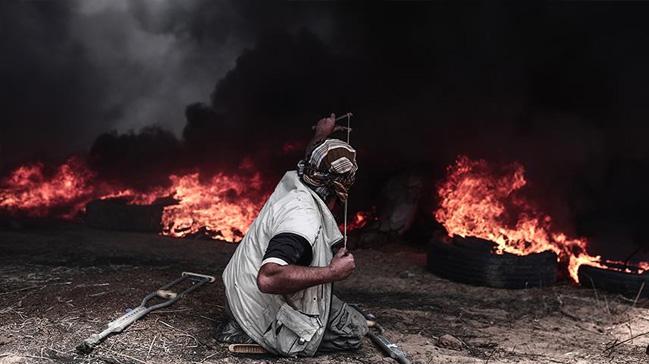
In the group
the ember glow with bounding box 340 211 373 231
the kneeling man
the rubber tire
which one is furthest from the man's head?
the ember glow with bounding box 340 211 373 231

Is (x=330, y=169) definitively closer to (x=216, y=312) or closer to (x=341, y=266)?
(x=341, y=266)

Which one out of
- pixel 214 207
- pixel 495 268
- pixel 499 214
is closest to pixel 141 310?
pixel 495 268

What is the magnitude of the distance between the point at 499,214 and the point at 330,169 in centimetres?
681

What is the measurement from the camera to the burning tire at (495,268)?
7.57 meters

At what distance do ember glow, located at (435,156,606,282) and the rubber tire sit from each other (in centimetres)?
137

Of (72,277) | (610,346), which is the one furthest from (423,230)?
(72,277)

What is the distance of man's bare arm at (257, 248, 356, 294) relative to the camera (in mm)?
3703

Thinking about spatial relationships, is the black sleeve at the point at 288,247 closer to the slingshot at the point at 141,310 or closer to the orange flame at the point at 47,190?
the slingshot at the point at 141,310

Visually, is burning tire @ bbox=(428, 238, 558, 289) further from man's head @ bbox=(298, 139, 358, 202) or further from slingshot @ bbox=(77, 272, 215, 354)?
man's head @ bbox=(298, 139, 358, 202)

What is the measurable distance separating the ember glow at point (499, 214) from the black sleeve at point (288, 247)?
Result: 6143 millimetres

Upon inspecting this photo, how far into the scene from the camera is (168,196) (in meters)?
12.2

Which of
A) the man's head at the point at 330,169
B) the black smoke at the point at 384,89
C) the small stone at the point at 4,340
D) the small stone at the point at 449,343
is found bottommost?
the small stone at the point at 4,340

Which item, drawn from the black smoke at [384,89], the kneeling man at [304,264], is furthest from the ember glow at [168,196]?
the kneeling man at [304,264]

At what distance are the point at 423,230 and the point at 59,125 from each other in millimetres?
9812
